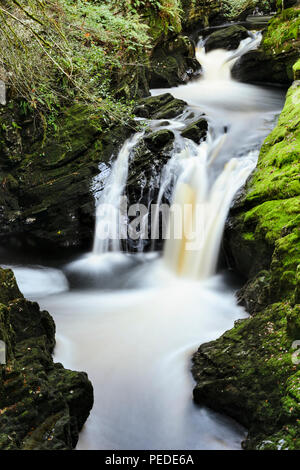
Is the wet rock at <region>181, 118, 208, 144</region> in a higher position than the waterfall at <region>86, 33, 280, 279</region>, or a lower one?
higher

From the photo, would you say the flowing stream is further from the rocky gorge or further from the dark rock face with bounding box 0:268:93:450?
the dark rock face with bounding box 0:268:93:450

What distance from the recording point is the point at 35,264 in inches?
295

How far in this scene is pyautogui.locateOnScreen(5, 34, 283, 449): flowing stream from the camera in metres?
3.63

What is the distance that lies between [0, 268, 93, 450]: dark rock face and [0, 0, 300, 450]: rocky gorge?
0.03 ft

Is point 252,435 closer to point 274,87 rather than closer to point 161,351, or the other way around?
point 161,351

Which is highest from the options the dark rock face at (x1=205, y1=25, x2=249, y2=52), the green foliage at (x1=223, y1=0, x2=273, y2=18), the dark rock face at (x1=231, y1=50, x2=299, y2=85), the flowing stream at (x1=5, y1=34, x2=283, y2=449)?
the green foliage at (x1=223, y1=0, x2=273, y2=18)

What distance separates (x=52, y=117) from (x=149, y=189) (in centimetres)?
261

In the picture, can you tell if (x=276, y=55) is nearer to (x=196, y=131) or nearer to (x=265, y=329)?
(x=196, y=131)

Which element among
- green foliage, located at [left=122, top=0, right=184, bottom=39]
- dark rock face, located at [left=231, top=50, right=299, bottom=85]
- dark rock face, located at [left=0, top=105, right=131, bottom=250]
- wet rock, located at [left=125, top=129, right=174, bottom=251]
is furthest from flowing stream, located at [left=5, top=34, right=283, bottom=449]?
green foliage, located at [left=122, top=0, right=184, bottom=39]

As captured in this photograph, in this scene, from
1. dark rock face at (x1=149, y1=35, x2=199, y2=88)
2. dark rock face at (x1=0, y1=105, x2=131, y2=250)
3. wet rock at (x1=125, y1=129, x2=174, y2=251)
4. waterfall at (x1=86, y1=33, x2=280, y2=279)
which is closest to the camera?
waterfall at (x1=86, y1=33, x2=280, y2=279)

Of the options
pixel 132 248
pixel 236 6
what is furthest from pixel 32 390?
pixel 236 6

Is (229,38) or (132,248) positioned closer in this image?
(132,248)

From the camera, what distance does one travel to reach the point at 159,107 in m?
9.84

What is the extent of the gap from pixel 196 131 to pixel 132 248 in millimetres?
3076
